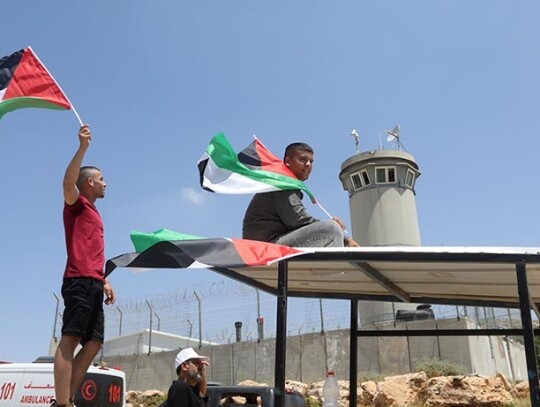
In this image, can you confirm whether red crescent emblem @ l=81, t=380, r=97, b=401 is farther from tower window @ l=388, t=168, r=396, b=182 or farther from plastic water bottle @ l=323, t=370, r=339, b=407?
tower window @ l=388, t=168, r=396, b=182

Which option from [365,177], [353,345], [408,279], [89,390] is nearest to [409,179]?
[365,177]

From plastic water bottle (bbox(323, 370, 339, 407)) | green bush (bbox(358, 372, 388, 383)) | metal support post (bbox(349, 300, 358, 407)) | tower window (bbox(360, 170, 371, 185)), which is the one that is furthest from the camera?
tower window (bbox(360, 170, 371, 185))

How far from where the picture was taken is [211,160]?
4.91m

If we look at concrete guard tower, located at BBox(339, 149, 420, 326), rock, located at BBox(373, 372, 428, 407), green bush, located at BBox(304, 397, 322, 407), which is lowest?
green bush, located at BBox(304, 397, 322, 407)

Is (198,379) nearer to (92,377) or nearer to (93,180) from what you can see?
(93,180)

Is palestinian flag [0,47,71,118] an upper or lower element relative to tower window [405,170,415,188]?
lower

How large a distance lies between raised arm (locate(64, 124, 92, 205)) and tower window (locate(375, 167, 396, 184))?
1001 inches

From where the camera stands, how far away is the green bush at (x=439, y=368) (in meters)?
17.9

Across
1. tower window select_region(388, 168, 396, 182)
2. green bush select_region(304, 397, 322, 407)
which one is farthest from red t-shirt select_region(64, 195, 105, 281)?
tower window select_region(388, 168, 396, 182)

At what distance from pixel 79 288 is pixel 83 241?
1.02 ft

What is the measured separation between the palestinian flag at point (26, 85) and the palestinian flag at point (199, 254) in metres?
1.23

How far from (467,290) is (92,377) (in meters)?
6.81

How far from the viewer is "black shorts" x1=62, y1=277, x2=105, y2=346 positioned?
3.27m

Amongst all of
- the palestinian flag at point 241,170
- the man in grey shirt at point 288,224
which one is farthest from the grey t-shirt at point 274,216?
the palestinian flag at point 241,170
